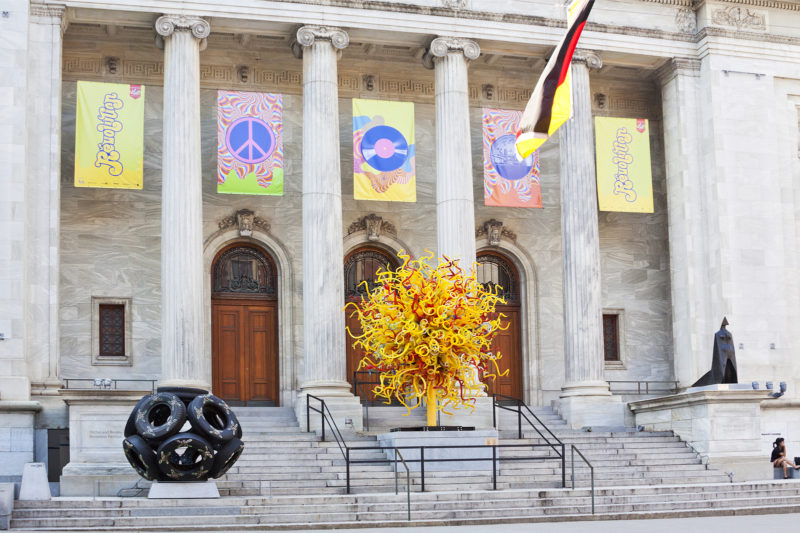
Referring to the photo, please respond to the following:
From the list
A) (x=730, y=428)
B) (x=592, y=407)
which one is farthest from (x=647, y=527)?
(x=592, y=407)

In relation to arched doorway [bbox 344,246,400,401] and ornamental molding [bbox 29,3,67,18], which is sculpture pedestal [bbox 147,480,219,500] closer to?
arched doorway [bbox 344,246,400,401]

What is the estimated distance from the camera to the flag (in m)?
22.9

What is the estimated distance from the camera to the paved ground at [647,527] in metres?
16.1

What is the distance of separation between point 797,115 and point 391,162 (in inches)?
422

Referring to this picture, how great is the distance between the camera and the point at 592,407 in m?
26.7

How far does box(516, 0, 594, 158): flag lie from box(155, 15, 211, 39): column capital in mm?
7397

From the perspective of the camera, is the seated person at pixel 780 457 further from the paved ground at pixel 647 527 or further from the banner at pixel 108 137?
the banner at pixel 108 137

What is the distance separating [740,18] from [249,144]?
12495 millimetres

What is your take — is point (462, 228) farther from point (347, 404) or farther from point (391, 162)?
point (347, 404)

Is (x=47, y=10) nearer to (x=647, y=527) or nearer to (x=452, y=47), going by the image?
(x=452, y=47)

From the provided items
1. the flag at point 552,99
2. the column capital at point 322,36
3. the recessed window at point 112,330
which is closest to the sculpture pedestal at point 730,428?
the flag at point 552,99

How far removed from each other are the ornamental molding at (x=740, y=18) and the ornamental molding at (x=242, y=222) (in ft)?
39.6

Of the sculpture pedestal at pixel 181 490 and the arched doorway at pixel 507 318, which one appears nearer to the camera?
the sculpture pedestal at pixel 181 490

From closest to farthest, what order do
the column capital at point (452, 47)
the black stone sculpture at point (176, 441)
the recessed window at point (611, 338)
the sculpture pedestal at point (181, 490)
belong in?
1. the sculpture pedestal at point (181, 490)
2. the black stone sculpture at point (176, 441)
3. the column capital at point (452, 47)
4. the recessed window at point (611, 338)
